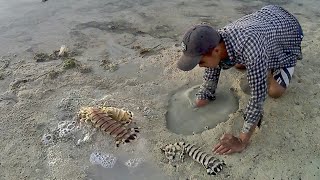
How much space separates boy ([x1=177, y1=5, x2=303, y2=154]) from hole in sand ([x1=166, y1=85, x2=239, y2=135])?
0.30 meters

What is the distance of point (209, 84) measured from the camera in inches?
186

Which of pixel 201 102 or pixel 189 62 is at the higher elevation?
pixel 189 62

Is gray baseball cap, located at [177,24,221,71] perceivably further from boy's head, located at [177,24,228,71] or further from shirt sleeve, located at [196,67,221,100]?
shirt sleeve, located at [196,67,221,100]

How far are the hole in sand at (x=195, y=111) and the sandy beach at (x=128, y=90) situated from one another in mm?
40

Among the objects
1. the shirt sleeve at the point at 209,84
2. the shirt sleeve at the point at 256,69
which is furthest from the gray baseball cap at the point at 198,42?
the shirt sleeve at the point at 209,84

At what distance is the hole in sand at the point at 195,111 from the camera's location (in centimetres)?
460

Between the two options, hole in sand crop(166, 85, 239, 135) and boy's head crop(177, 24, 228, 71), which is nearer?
boy's head crop(177, 24, 228, 71)

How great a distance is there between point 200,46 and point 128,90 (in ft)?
6.26

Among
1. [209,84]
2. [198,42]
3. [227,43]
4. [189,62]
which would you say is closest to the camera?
[198,42]

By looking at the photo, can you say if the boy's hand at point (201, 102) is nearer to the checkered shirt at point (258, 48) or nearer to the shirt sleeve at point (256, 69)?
the checkered shirt at point (258, 48)

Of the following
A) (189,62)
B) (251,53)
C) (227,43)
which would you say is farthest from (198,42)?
(251,53)

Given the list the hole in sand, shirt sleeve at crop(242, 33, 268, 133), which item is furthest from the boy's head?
the hole in sand

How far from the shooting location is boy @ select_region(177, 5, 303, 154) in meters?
3.63

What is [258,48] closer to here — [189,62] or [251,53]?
[251,53]
